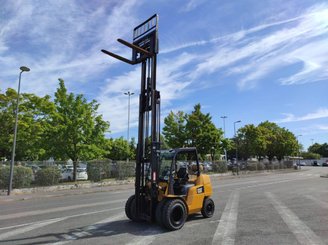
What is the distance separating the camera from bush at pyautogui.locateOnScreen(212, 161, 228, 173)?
43803mm

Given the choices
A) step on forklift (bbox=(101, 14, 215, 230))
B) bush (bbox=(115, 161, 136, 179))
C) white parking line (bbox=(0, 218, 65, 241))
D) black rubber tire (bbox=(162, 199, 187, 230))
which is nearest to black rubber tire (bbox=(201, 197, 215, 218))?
step on forklift (bbox=(101, 14, 215, 230))

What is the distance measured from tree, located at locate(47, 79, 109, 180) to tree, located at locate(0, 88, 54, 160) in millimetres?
915

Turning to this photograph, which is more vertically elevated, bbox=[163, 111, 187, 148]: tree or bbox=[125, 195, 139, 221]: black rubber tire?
bbox=[163, 111, 187, 148]: tree

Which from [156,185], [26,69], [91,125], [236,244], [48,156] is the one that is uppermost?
[26,69]

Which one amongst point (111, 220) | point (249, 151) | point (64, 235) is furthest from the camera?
point (249, 151)

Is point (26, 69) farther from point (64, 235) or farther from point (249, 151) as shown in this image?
point (249, 151)

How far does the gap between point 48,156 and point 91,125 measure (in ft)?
15.5

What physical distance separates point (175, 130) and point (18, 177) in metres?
27.0

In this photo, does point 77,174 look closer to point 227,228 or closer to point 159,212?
point 159,212

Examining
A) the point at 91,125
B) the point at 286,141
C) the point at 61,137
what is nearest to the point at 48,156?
the point at 61,137

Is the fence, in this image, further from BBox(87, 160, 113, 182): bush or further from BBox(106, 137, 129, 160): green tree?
BBox(106, 137, 129, 160): green tree

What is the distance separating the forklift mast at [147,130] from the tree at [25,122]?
766 inches

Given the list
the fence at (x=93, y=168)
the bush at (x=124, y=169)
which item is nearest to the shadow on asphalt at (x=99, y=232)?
the fence at (x=93, y=168)

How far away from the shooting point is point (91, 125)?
30.5m
